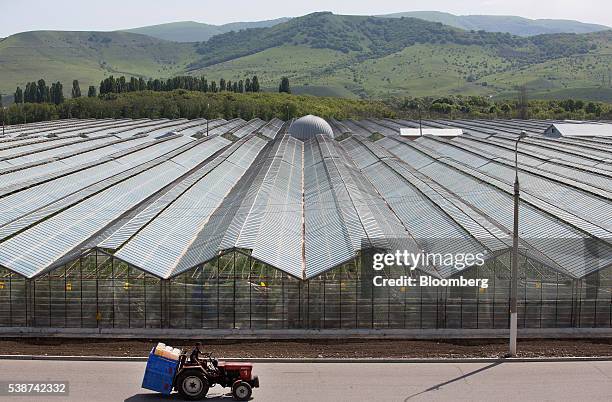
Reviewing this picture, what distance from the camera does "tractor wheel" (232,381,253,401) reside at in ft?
78.0

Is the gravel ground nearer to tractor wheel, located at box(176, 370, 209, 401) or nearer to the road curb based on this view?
the road curb

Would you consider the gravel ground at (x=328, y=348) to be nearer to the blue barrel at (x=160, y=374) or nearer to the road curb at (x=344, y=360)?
the road curb at (x=344, y=360)

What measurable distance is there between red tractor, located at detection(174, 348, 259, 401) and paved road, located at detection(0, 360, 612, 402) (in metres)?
0.60

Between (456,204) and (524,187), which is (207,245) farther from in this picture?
(524,187)

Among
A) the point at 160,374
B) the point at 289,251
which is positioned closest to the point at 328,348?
the point at 289,251

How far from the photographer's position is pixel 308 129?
122m

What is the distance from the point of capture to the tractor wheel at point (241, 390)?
78.0 feet

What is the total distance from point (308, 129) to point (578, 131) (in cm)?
4378

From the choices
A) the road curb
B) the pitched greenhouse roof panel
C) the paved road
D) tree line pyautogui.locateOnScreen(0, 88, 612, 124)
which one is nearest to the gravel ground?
the road curb

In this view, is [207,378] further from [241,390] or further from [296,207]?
[296,207]

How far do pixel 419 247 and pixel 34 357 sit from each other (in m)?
19.1

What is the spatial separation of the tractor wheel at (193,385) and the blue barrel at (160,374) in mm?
303

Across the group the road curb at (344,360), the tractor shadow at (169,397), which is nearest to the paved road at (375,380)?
the tractor shadow at (169,397)

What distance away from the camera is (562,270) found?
3288 cm
